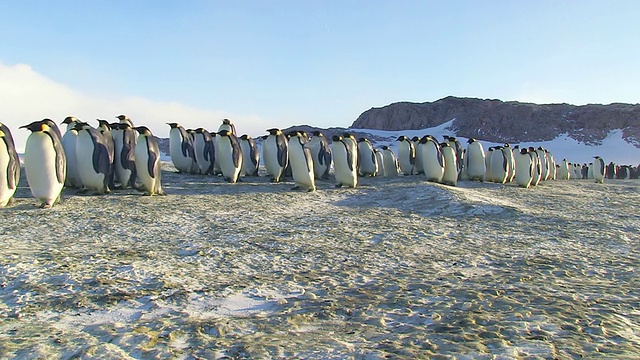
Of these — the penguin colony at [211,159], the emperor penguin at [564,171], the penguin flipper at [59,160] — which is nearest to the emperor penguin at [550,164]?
the penguin colony at [211,159]

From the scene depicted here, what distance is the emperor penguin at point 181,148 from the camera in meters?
12.2

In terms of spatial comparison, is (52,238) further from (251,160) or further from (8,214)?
(251,160)

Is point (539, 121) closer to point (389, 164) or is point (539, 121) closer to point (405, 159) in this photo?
point (405, 159)

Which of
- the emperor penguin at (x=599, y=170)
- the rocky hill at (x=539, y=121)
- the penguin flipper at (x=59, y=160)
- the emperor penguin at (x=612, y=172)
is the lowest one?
the emperor penguin at (x=612, y=172)

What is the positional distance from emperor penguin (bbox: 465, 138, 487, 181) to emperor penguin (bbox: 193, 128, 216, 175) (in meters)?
6.96

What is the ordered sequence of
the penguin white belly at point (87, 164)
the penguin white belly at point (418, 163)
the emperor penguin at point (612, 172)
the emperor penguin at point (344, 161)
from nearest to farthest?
the penguin white belly at point (87, 164)
the emperor penguin at point (344, 161)
the penguin white belly at point (418, 163)
the emperor penguin at point (612, 172)

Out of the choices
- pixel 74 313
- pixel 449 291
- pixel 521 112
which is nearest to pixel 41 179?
pixel 74 313

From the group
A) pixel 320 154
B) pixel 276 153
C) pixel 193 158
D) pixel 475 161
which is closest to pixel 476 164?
pixel 475 161

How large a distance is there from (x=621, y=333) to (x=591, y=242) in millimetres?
2900

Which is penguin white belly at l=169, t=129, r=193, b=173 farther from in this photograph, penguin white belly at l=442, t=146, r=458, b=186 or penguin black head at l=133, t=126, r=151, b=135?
penguin white belly at l=442, t=146, r=458, b=186

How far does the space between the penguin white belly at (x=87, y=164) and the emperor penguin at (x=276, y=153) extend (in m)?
4.08

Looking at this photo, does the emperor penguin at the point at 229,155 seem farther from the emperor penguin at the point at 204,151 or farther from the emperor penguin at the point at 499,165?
the emperor penguin at the point at 499,165

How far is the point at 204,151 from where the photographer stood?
12297 mm

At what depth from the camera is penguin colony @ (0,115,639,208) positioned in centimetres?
638
